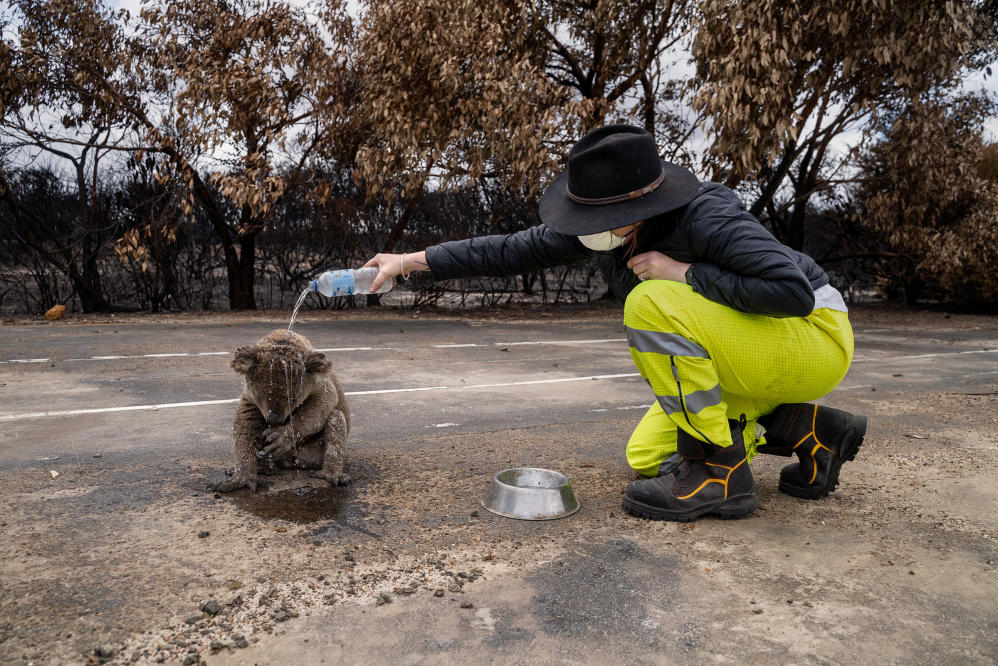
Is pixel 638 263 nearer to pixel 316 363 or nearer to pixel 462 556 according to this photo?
pixel 462 556

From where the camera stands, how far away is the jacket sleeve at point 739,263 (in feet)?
10.4

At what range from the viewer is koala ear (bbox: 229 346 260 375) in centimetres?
374

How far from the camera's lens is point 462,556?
121 inches

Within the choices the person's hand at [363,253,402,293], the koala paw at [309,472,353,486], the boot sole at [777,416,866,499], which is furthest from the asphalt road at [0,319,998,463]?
the boot sole at [777,416,866,499]

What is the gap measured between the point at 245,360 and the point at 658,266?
6.79 ft

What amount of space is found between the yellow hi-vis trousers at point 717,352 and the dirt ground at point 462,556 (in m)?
0.58

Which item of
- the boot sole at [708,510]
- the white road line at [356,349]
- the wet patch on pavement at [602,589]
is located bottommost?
the wet patch on pavement at [602,589]

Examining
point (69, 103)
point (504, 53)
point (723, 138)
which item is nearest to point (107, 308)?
point (69, 103)

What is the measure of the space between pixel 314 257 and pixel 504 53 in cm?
603

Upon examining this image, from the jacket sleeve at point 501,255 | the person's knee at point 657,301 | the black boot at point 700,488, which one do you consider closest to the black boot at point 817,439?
the black boot at point 700,488

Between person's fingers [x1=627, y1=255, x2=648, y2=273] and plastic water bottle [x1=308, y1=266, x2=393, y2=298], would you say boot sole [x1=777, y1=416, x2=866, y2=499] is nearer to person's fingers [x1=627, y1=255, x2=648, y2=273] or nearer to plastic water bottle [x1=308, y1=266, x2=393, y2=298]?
person's fingers [x1=627, y1=255, x2=648, y2=273]

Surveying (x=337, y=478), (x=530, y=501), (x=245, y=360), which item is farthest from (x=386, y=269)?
(x=530, y=501)

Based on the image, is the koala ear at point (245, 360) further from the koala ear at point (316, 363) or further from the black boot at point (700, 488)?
the black boot at point (700, 488)

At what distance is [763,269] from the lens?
3189 mm
